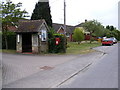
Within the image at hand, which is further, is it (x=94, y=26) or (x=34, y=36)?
(x=94, y=26)

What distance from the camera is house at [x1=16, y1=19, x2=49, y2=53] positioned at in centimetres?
1780

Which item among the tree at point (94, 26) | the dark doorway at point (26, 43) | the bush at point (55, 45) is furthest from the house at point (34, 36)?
the tree at point (94, 26)

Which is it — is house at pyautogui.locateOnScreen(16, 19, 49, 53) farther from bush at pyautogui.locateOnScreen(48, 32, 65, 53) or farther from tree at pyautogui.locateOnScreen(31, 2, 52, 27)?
tree at pyautogui.locateOnScreen(31, 2, 52, 27)

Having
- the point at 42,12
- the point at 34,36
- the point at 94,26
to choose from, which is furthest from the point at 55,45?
the point at 94,26

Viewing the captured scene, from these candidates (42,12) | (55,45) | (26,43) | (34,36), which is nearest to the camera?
(34,36)

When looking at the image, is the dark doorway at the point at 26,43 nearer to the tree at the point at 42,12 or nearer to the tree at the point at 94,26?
the tree at the point at 42,12

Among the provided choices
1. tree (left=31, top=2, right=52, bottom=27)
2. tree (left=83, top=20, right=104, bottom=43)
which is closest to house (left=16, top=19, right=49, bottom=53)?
tree (left=31, top=2, right=52, bottom=27)

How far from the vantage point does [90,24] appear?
38.8 metres

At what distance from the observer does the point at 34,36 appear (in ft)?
58.7

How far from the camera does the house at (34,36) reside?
1780 centimetres

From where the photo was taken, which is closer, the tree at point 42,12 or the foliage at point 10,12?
the foliage at point 10,12

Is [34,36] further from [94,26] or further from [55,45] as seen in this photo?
[94,26]

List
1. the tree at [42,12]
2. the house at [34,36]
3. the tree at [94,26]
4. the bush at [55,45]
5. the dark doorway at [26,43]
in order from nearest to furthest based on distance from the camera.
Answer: the house at [34,36] < the bush at [55,45] < the dark doorway at [26,43] < the tree at [42,12] < the tree at [94,26]

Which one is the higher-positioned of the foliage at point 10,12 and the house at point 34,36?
the foliage at point 10,12
